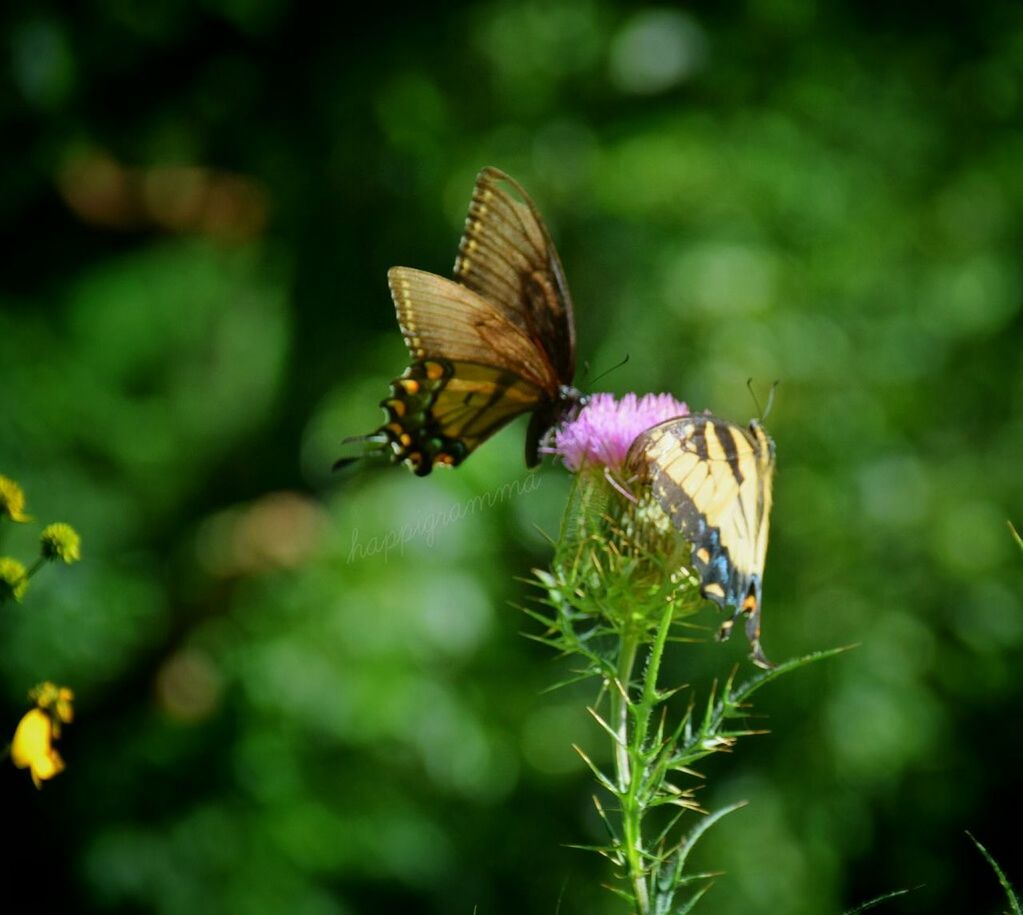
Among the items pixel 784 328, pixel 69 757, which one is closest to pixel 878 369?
pixel 784 328

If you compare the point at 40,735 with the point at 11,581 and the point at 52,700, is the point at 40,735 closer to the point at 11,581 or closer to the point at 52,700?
the point at 52,700

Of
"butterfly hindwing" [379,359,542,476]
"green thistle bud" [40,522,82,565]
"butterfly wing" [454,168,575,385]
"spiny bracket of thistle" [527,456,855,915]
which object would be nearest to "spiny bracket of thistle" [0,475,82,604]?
"green thistle bud" [40,522,82,565]

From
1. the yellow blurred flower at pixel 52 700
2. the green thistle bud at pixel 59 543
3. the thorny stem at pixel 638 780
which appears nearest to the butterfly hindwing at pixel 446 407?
the green thistle bud at pixel 59 543

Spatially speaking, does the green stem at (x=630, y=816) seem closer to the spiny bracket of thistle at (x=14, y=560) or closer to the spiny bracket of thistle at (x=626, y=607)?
the spiny bracket of thistle at (x=626, y=607)

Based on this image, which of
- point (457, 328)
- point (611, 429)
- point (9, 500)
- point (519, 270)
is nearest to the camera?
point (9, 500)

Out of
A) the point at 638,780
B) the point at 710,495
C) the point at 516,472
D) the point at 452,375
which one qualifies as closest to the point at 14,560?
the point at 638,780

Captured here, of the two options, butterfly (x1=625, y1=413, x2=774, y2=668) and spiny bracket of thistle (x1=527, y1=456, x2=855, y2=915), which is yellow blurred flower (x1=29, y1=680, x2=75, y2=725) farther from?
butterfly (x1=625, y1=413, x2=774, y2=668)
